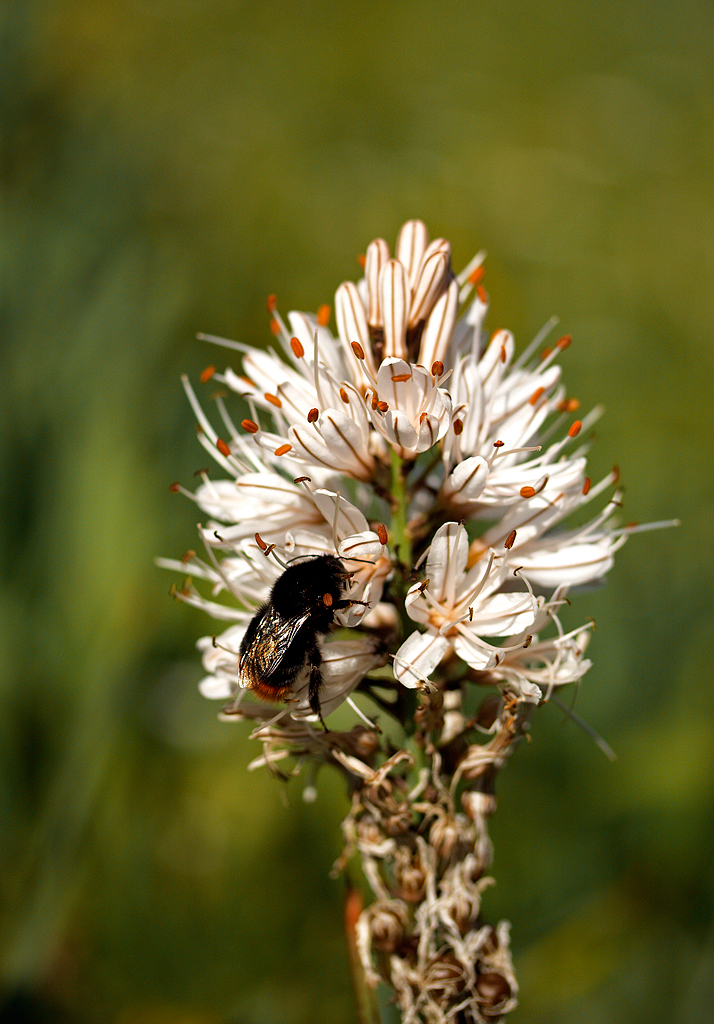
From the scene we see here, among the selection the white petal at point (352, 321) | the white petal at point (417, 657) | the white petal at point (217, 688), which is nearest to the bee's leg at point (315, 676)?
the white petal at point (417, 657)

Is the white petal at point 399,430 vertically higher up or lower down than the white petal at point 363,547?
higher up

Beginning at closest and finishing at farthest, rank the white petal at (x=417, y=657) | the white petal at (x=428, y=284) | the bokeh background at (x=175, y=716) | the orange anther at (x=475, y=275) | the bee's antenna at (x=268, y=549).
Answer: the white petal at (x=417, y=657)
the bee's antenna at (x=268, y=549)
the white petal at (x=428, y=284)
the orange anther at (x=475, y=275)
the bokeh background at (x=175, y=716)

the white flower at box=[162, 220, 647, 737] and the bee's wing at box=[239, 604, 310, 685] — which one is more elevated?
the white flower at box=[162, 220, 647, 737]

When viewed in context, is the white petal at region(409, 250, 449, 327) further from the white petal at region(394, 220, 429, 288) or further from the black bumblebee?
the black bumblebee

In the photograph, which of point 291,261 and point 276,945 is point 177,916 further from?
point 291,261

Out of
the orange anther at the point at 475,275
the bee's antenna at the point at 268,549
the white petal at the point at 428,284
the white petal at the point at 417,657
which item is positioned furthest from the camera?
the orange anther at the point at 475,275

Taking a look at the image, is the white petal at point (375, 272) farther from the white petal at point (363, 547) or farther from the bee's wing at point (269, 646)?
the bee's wing at point (269, 646)

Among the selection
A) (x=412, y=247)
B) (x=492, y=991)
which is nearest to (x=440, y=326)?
(x=412, y=247)

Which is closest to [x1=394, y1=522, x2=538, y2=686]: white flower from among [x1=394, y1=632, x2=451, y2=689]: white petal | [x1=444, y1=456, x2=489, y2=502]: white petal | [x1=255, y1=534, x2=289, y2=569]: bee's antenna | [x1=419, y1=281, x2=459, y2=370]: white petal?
[x1=394, y1=632, x2=451, y2=689]: white petal
